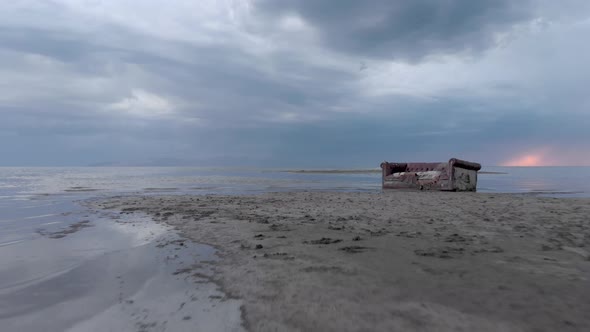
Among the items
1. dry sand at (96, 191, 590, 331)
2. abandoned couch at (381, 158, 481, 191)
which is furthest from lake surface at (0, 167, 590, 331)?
abandoned couch at (381, 158, 481, 191)

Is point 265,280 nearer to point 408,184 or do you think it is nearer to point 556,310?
point 556,310

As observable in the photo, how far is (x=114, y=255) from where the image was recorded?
17.7 feet

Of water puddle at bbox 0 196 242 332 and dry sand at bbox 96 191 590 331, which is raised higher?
dry sand at bbox 96 191 590 331

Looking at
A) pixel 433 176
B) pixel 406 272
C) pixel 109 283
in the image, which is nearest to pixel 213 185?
pixel 433 176

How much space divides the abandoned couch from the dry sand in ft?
35.4

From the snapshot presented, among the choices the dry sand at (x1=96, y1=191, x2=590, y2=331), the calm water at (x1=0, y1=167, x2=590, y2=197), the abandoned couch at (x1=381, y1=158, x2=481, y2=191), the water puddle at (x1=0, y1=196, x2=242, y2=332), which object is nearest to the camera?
the dry sand at (x1=96, y1=191, x2=590, y2=331)

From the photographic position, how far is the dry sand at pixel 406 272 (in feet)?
9.56

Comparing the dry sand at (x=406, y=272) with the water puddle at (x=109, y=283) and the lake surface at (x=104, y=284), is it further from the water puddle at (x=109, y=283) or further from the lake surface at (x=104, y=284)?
the lake surface at (x=104, y=284)

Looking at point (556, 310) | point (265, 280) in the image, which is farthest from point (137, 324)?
point (556, 310)

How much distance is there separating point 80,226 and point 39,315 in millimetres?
5515

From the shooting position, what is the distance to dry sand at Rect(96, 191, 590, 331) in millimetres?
2914

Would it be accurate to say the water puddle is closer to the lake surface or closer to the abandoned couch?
the lake surface

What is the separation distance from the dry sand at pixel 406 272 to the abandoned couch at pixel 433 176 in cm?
1080

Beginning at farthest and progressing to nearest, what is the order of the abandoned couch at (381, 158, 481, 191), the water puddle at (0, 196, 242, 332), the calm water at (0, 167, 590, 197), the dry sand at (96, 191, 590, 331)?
the abandoned couch at (381, 158, 481, 191), the calm water at (0, 167, 590, 197), the water puddle at (0, 196, 242, 332), the dry sand at (96, 191, 590, 331)
